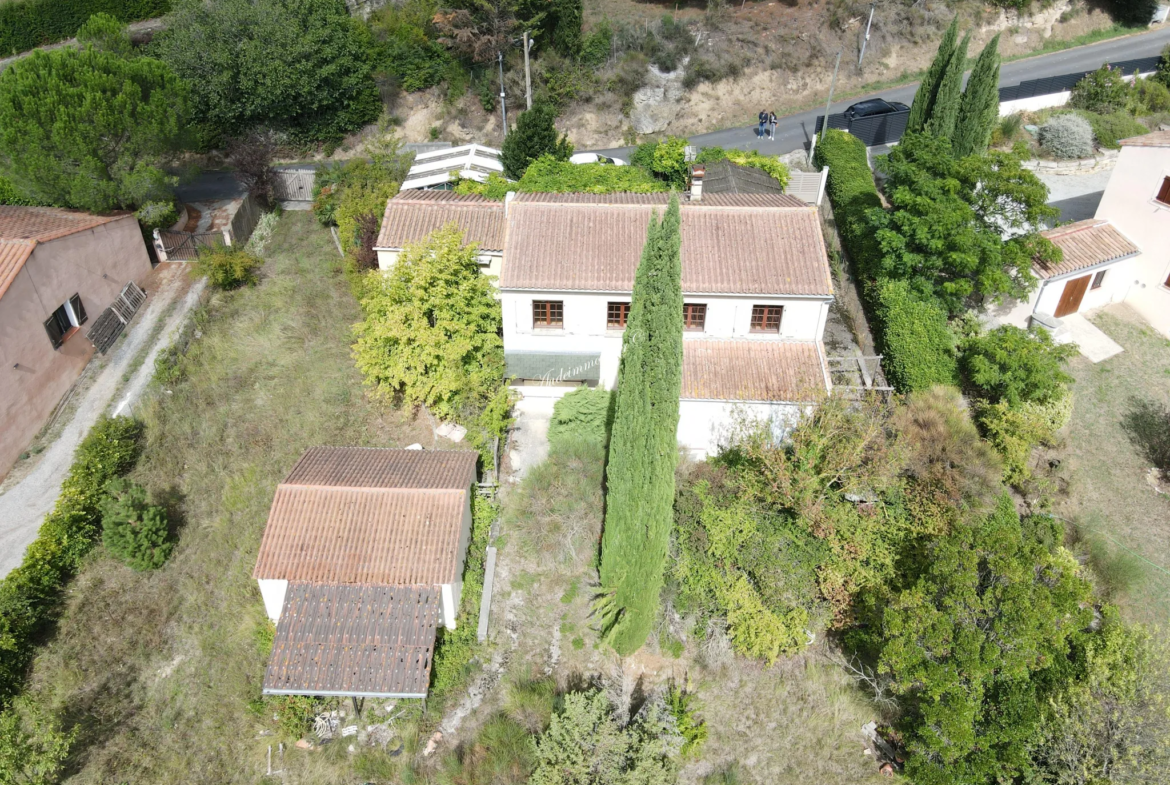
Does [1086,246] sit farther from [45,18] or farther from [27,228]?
[45,18]

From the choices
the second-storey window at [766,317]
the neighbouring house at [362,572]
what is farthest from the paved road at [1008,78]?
the neighbouring house at [362,572]

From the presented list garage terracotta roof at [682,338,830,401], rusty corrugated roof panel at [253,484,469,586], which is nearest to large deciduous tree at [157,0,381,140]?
rusty corrugated roof panel at [253,484,469,586]

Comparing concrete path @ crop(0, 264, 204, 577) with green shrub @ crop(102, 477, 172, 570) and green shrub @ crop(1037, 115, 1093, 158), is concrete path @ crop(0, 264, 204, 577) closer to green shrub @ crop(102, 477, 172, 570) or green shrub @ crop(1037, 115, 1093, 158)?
green shrub @ crop(102, 477, 172, 570)

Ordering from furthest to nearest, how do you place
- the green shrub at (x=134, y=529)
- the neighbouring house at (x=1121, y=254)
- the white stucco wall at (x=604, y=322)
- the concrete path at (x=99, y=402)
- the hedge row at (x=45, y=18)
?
1. the hedge row at (x=45, y=18)
2. the neighbouring house at (x=1121, y=254)
3. the white stucco wall at (x=604, y=322)
4. the concrete path at (x=99, y=402)
5. the green shrub at (x=134, y=529)

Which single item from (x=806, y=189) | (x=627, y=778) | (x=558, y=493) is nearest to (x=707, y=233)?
(x=558, y=493)

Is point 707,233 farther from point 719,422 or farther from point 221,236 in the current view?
point 221,236

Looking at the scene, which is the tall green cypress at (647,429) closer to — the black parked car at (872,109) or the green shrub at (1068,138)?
the black parked car at (872,109)
